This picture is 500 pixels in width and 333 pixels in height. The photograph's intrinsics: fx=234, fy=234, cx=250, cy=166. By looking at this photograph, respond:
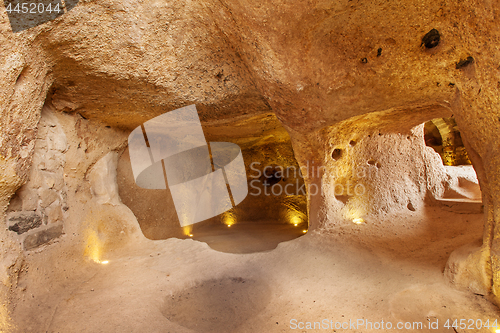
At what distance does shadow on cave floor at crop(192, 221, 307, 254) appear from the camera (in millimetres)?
4543

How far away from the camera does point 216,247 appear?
452 centimetres

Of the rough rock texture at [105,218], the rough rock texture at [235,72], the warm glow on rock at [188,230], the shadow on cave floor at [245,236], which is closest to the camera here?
the rough rock texture at [235,72]

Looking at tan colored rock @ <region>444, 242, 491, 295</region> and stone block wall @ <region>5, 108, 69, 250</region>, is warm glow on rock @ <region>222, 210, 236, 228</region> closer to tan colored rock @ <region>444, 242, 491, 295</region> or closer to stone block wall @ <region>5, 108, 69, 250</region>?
stone block wall @ <region>5, 108, 69, 250</region>

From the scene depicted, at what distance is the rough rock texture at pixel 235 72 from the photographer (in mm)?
1690

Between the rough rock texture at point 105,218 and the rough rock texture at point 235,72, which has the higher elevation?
the rough rock texture at point 235,72

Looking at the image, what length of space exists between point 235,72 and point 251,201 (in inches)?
222

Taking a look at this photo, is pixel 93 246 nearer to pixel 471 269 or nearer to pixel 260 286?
pixel 260 286

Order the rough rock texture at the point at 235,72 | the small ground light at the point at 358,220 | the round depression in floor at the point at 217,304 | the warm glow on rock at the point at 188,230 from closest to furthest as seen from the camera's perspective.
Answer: the rough rock texture at the point at 235,72
the round depression in floor at the point at 217,304
the small ground light at the point at 358,220
the warm glow on rock at the point at 188,230

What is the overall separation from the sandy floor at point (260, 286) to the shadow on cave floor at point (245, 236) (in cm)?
141

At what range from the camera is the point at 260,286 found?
2.32 m

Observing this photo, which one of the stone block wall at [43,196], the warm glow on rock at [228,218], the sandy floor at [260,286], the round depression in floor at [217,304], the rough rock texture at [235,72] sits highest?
the rough rock texture at [235,72]

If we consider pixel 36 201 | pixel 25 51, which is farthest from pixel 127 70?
Answer: pixel 36 201

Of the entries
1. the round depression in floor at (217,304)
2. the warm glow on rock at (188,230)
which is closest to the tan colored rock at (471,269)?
the round depression in floor at (217,304)

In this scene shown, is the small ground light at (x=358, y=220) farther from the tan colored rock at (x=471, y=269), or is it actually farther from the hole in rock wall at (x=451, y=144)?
the hole in rock wall at (x=451, y=144)
